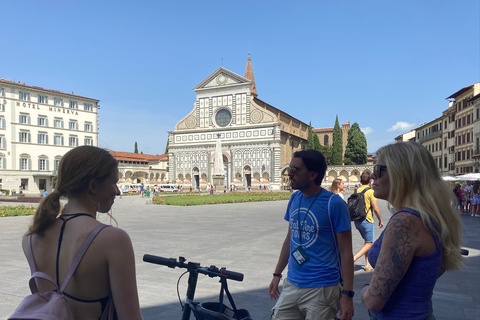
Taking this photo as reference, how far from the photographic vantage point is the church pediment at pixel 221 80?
2459 inches

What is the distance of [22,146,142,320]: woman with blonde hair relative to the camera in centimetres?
166

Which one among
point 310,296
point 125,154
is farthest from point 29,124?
point 310,296

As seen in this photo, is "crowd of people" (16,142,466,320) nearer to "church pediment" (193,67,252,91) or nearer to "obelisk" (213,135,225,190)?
"obelisk" (213,135,225,190)

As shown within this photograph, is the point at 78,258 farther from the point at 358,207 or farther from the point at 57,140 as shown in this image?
the point at 57,140

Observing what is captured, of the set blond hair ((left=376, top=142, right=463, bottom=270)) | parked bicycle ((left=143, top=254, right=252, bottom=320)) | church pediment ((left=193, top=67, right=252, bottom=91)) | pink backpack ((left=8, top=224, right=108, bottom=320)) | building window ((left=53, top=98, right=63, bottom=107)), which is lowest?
parked bicycle ((left=143, top=254, right=252, bottom=320))

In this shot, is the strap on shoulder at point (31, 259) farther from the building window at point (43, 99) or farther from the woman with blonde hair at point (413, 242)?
the building window at point (43, 99)

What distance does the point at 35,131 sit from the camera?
5197cm

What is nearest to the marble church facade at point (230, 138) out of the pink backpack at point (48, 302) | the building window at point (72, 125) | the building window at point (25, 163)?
the building window at point (72, 125)

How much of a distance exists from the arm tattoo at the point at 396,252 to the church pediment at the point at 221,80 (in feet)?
200

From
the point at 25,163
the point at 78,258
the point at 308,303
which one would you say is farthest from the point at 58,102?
the point at 78,258

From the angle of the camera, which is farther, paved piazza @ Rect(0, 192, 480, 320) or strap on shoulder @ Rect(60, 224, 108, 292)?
paved piazza @ Rect(0, 192, 480, 320)

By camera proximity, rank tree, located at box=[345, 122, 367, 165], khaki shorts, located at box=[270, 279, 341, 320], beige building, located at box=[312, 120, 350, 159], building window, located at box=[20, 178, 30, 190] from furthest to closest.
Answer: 1. beige building, located at box=[312, 120, 350, 159]
2. tree, located at box=[345, 122, 367, 165]
3. building window, located at box=[20, 178, 30, 190]
4. khaki shorts, located at box=[270, 279, 341, 320]

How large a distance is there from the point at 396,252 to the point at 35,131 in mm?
57762

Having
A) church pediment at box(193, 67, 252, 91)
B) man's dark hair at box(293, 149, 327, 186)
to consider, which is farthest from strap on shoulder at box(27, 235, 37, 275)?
church pediment at box(193, 67, 252, 91)
